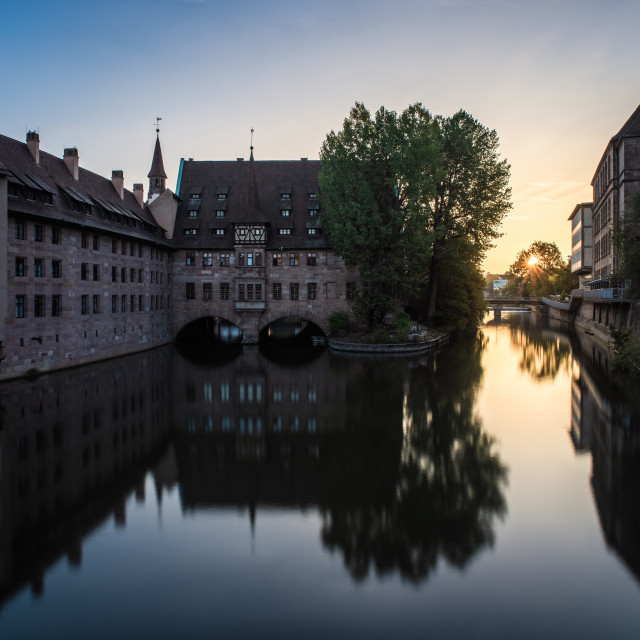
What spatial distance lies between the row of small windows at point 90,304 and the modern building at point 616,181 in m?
33.8

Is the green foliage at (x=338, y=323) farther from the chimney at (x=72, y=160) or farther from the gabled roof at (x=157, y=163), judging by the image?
the chimney at (x=72, y=160)

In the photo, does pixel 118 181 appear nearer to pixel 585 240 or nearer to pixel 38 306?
pixel 38 306

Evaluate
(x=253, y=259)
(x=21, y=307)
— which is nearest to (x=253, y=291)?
(x=253, y=259)

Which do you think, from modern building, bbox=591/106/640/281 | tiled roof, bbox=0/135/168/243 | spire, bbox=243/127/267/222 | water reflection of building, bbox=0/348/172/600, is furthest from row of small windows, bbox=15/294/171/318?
modern building, bbox=591/106/640/281

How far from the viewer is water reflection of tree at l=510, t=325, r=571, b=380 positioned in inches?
1260

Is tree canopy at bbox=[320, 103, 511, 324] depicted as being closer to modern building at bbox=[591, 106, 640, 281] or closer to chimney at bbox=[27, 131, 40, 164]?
modern building at bbox=[591, 106, 640, 281]

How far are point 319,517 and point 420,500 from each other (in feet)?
7.43

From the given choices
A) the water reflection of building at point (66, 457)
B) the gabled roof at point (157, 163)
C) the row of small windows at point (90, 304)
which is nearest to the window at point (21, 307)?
the row of small windows at point (90, 304)

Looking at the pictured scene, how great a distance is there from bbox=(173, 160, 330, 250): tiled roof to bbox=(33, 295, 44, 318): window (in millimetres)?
19072

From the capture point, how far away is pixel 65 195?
3225cm

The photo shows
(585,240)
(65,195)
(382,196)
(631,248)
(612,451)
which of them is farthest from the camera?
(585,240)

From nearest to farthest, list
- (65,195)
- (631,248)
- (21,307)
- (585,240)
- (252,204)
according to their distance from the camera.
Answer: (21,307) < (631,248) < (65,195) < (252,204) < (585,240)

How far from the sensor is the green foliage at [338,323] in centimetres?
4447

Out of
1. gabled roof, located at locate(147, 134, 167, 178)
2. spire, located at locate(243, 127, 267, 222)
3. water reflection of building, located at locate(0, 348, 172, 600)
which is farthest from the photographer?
gabled roof, located at locate(147, 134, 167, 178)
